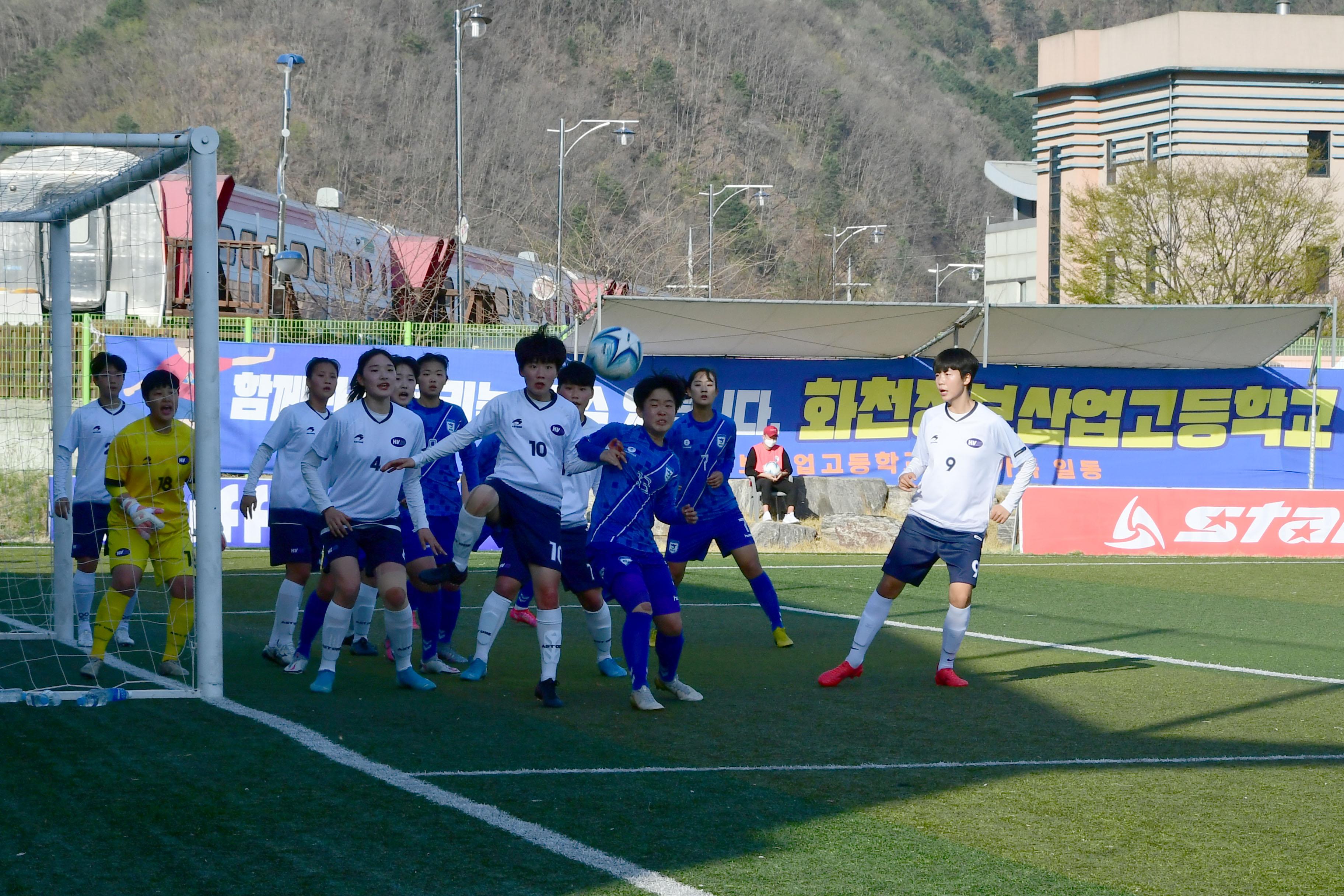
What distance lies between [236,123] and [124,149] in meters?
96.1

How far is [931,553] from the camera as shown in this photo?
7.89 metres

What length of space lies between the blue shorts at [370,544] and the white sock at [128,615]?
4.65 ft

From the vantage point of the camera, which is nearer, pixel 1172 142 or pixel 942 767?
pixel 942 767

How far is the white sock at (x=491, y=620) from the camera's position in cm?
793

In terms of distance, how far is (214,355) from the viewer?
7.41m

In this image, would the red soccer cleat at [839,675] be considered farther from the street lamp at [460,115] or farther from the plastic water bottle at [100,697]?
the street lamp at [460,115]

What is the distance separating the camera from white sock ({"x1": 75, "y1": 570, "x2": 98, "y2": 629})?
941 centimetres

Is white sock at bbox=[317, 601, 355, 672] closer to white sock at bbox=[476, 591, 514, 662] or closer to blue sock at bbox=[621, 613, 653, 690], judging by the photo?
white sock at bbox=[476, 591, 514, 662]

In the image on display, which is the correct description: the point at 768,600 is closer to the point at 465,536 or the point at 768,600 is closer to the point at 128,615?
the point at 465,536

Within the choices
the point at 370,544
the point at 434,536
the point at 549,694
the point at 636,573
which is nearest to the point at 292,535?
the point at 434,536

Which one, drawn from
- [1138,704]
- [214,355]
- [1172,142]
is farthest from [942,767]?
[1172,142]

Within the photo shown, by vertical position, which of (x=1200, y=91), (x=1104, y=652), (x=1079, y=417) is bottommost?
(x=1104, y=652)

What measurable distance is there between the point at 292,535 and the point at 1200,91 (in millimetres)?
48271

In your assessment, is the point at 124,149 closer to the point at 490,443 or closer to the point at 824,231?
the point at 490,443
